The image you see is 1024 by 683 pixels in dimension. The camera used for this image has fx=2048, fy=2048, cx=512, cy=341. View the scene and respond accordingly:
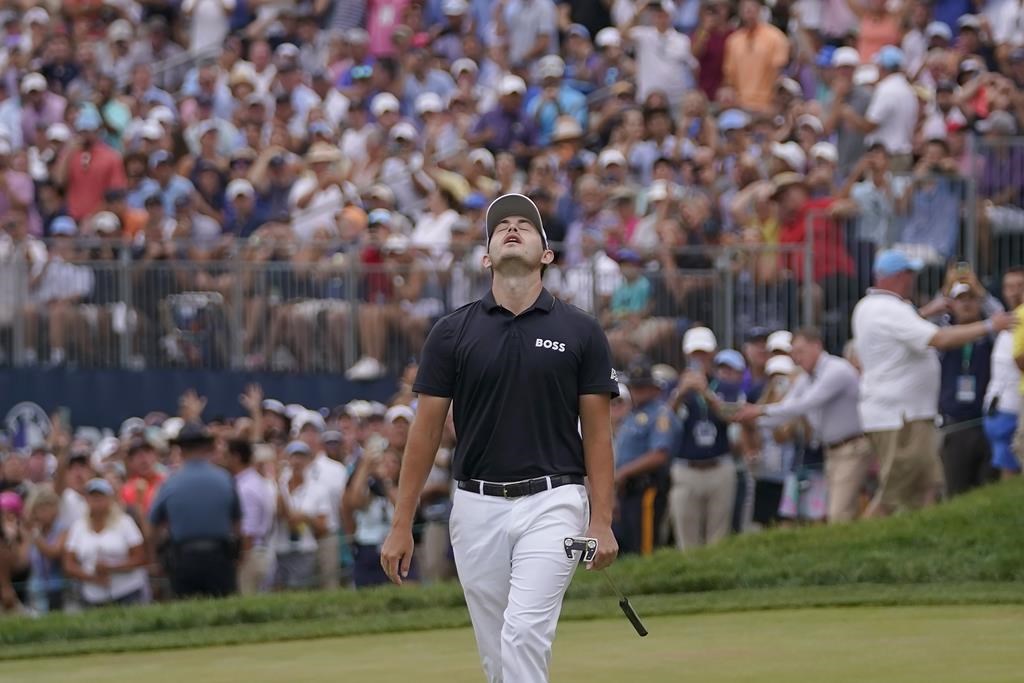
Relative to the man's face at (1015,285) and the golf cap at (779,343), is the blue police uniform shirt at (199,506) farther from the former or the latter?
the man's face at (1015,285)

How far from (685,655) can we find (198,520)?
538 centimetres

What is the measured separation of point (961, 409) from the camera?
48.4ft

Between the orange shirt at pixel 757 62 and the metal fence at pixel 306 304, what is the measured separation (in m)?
3.68

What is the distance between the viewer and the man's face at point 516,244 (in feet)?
24.0

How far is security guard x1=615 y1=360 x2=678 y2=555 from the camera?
15172 mm

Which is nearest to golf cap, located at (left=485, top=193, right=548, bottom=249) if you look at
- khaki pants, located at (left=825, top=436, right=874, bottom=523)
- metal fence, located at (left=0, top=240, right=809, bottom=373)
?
khaki pants, located at (left=825, top=436, right=874, bottom=523)

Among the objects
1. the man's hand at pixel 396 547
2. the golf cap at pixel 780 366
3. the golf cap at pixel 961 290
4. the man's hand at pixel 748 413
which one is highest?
the golf cap at pixel 961 290

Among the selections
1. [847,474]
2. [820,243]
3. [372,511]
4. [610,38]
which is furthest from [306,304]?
[847,474]

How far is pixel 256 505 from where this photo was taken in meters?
15.5

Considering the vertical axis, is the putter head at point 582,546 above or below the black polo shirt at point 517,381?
below

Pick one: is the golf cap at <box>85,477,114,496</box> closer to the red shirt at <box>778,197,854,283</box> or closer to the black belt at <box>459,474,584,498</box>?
the red shirt at <box>778,197,854,283</box>

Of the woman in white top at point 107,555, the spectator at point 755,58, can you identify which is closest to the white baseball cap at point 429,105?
the spectator at point 755,58

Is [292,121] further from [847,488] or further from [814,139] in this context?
[847,488]

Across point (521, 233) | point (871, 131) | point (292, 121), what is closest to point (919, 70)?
point (871, 131)
